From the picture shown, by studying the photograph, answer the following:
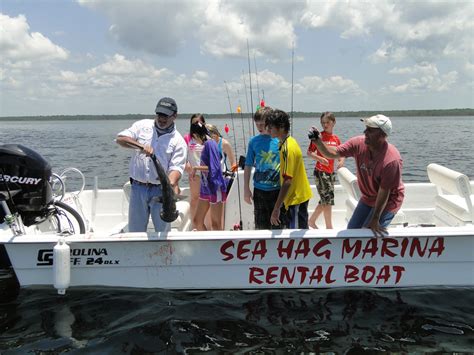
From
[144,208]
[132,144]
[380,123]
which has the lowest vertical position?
[144,208]

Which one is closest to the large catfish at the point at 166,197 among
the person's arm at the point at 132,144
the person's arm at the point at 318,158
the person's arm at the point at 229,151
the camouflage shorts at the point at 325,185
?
the person's arm at the point at 132,144

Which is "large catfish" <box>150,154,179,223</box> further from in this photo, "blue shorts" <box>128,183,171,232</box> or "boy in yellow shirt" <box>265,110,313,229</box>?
"boy in yellow shirt" <box>265,110,313,229</box>

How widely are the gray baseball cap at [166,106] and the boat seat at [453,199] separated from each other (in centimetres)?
321

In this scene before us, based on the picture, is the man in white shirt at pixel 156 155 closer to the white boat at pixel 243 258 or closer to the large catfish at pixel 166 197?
the large catfish at pixel 166 197

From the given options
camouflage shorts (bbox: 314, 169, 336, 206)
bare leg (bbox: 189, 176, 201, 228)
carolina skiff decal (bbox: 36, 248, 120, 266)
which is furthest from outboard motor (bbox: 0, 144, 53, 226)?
camouflage shorts (bbox: 314, 169, 336, 206)

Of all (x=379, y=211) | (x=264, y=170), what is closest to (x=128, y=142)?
(x=264, y=170)

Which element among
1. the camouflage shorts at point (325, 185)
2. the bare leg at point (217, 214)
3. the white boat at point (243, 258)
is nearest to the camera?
the white boat at point (243, 258)

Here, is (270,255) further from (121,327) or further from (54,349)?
(54,349)

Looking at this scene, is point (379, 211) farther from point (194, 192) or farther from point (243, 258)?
point (194, 192)

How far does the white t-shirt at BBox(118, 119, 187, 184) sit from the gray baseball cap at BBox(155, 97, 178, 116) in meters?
0.24

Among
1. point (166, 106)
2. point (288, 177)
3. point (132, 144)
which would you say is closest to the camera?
point (132, 144)

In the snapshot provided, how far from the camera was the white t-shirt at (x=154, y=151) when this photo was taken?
173 inches

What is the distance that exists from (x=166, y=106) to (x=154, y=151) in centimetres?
46

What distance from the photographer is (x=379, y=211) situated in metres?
4.11
